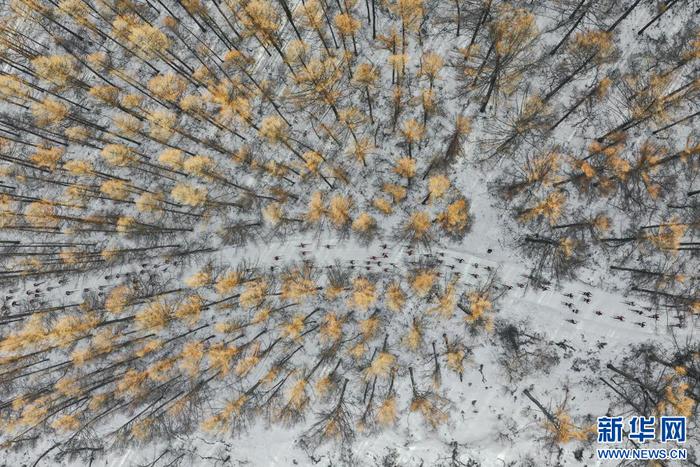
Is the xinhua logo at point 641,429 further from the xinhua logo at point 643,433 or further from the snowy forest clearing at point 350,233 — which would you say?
the snowy forest clearing at point 350,233

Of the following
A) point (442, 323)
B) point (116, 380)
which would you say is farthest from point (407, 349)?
point (116, 380)

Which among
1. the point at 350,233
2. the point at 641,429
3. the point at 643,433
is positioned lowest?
the point at 643,433

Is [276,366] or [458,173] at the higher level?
[458,173]

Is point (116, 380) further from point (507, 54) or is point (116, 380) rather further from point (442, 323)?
point (507, 54)

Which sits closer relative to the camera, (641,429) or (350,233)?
(641,429)

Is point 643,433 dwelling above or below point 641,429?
below

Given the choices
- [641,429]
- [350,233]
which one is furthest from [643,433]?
[350,233]

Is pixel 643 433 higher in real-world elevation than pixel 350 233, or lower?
lower

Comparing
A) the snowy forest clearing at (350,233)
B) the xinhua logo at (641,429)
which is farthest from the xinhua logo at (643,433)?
the snowy forest clearing at (350,233)

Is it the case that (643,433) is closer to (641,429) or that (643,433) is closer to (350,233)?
(641,429)

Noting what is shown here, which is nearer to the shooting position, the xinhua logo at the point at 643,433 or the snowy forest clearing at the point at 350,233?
the xinhua logo at the point at 643,433

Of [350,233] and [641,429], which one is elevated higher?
[350,233]
